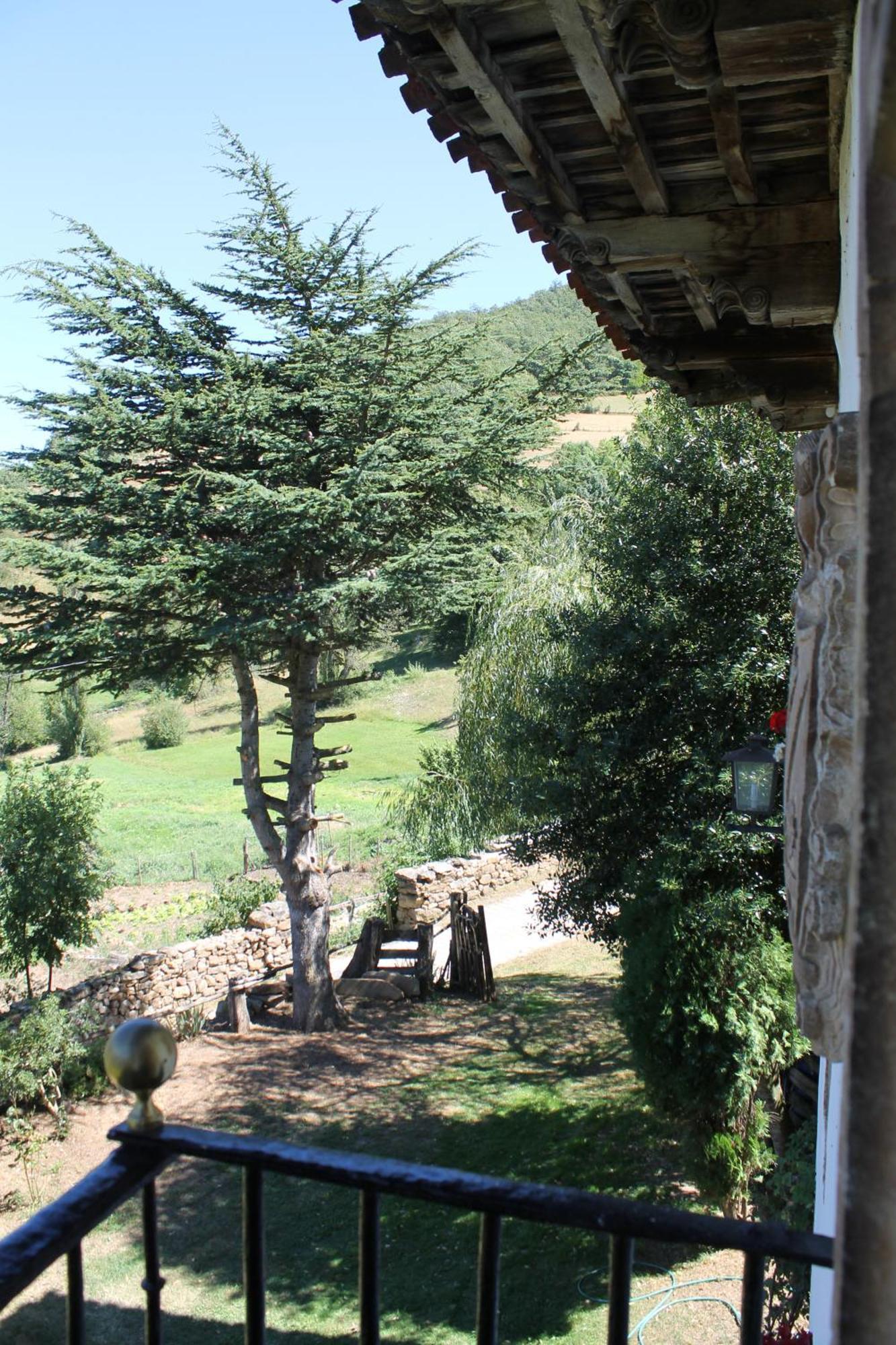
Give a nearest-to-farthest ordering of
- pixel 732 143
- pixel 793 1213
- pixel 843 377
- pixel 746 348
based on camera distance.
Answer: pixel 732 143
pixel 843 377
pixel 746 348
pixel 793 1213

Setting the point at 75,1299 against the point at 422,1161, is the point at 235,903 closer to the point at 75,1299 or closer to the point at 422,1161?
the point at 422,1161

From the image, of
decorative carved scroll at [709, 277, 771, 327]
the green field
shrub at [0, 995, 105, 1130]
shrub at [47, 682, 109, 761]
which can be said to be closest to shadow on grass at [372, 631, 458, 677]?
the green field

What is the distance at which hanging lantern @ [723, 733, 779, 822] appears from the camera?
532 centimetres

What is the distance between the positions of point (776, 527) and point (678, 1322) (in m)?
5.59

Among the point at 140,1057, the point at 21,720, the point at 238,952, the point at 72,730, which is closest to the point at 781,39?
the point at 140,1057

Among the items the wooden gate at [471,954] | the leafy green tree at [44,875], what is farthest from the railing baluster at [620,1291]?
the wooden gate at [471,954]

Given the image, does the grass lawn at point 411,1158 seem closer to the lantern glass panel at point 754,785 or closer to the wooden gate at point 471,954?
the wooden gate at point 471,954

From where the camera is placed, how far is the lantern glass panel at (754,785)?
533 cm

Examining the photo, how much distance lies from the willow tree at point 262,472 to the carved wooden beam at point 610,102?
9416 millimetres

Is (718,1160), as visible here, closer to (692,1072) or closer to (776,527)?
(692,1072)

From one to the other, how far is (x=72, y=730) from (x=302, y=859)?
26776mm

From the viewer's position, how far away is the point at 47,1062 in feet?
34.9

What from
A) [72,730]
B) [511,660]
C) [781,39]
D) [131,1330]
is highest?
[781,39]

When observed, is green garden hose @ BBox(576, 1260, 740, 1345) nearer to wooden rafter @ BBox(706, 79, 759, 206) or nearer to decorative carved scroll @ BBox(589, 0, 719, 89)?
wooden rafter @ BBox(706, 79, 759, 206)
